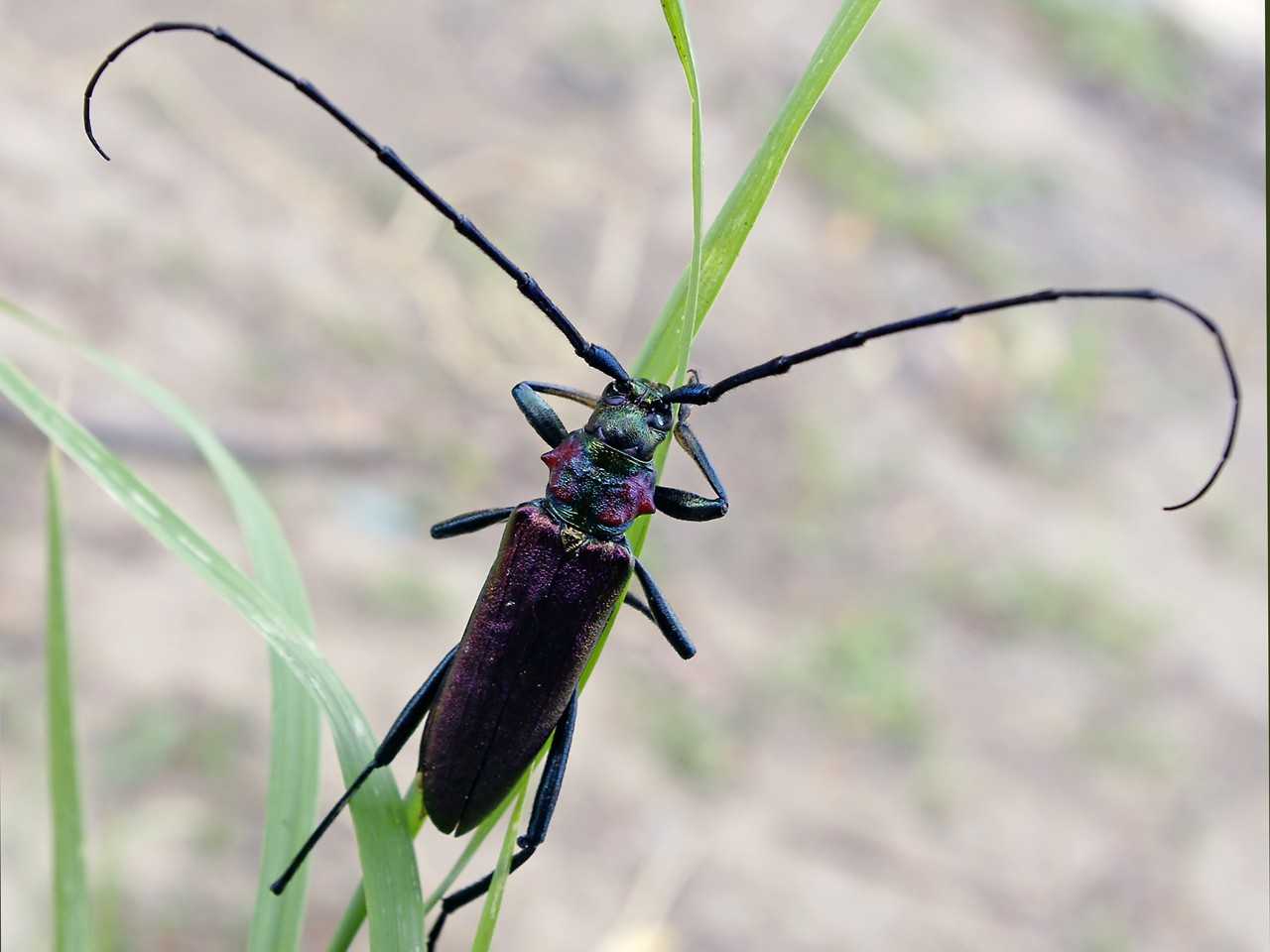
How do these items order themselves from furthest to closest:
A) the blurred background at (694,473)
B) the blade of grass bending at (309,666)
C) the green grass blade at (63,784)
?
the blurred background at (694,473)
the green grass blade at (63,784)
the blade of grass bending at (309,666)

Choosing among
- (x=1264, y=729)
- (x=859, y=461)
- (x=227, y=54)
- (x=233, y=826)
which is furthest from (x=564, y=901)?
(x=227, y=54)

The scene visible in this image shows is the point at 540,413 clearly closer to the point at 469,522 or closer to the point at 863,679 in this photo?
the point at 469,522

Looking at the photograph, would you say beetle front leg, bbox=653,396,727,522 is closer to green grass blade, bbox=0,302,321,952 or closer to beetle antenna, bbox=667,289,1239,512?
beetle antenna, bbox=667,289,1239,512

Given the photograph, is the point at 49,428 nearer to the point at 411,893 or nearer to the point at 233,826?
the point at 411,893

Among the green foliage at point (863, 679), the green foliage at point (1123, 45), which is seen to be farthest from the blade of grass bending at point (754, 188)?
the green foliage at point (1123, 45)

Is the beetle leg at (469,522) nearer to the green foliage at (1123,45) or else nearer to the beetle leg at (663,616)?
the beetle leg at (663,616)

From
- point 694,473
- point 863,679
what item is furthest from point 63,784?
point 863,679
